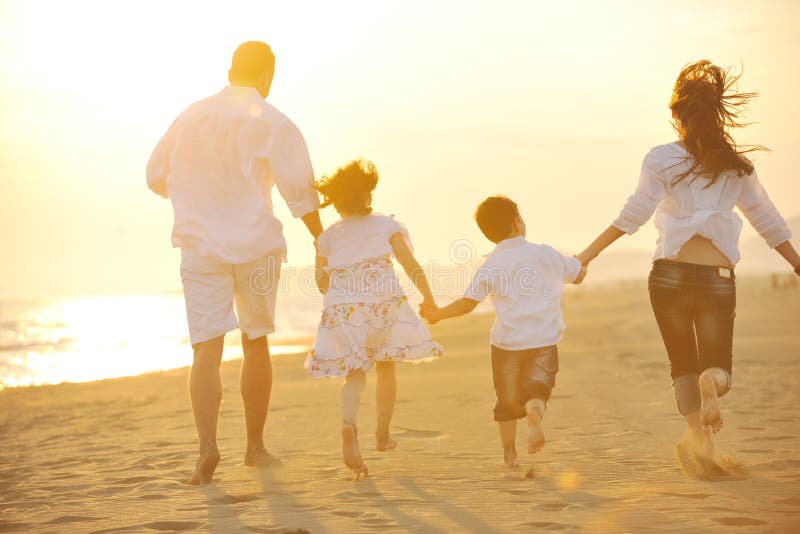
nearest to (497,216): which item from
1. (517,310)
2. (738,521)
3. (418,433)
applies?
(517,310)

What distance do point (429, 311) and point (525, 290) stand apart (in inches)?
25.3

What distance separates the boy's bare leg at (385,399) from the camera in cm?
534

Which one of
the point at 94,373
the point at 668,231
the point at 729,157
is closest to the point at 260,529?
the point at 668,231

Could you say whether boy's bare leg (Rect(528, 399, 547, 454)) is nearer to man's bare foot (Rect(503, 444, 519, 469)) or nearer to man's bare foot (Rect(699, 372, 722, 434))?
man's bare foot (Rect(503, 444, 519, 469))

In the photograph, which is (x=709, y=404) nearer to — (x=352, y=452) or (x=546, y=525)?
(x=546, y=525)

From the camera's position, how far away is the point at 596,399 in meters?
8.44

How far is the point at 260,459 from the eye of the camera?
5402 millimetres

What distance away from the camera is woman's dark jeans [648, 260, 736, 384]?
484 centimetres

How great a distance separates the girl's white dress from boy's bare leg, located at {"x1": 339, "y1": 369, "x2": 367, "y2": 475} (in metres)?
0.07

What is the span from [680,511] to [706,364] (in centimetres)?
124

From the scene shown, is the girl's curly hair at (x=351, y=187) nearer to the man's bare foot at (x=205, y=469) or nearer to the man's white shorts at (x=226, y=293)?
the man's white shorts at (x=226, y=293)

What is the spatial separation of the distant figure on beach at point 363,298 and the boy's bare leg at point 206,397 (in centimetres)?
52

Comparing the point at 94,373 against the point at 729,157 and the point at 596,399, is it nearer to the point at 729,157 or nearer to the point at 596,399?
the point at 596,399

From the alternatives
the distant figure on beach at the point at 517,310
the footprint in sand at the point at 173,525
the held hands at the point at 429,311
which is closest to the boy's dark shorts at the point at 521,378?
the distant figure on beach at the point at 517,310
